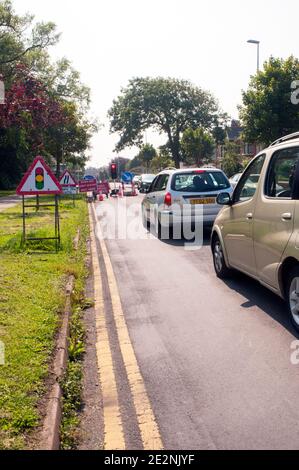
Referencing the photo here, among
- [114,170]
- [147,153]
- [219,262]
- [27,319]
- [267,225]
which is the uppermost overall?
[147,153]

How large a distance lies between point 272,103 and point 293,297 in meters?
27.2

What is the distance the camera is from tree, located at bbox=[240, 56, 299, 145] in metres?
30.7

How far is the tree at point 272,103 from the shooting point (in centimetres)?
3067

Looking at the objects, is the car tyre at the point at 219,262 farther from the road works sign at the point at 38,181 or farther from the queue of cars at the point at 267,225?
the road works sign at the point at 38,181

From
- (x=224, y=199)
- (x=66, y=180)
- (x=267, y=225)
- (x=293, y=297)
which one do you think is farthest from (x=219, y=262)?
(x=66, y=180)

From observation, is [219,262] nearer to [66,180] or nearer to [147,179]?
[66,180]

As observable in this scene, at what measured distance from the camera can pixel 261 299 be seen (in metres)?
6.98

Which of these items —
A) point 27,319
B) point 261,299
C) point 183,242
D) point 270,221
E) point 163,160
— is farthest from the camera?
point 163,160

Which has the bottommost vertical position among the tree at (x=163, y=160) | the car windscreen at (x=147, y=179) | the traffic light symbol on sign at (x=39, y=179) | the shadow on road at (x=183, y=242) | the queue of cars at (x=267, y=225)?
the shadow on road at (x=183, y=242)

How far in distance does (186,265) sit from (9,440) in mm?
6508

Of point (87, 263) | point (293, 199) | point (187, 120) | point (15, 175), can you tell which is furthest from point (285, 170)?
point (187, 120)

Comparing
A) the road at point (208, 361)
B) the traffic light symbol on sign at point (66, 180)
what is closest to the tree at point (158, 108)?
the traffic light symbol on sign at point (66, 180)

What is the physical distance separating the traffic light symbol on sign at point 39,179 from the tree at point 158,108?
2156 inches
